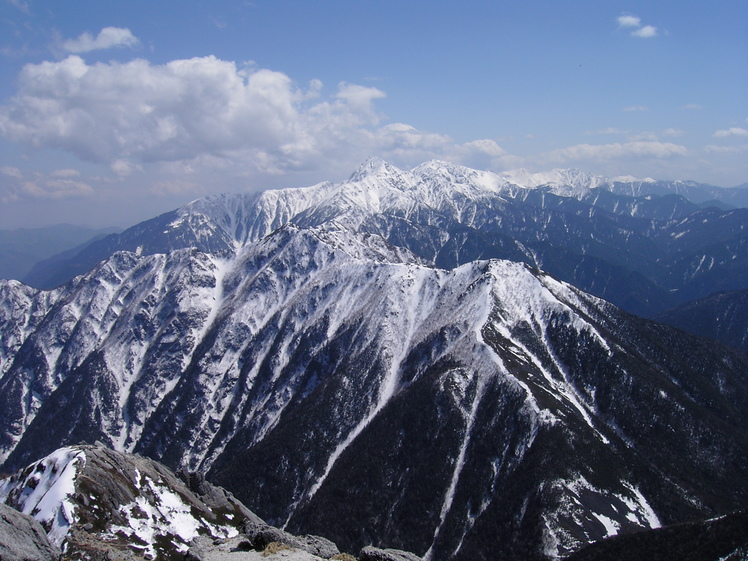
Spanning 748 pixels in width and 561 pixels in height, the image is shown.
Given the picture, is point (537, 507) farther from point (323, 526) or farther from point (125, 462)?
point (125, 462)

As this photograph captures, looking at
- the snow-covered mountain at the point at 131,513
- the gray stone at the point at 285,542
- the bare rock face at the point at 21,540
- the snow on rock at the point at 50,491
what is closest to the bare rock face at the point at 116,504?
the snow on rock at the point at 50,491

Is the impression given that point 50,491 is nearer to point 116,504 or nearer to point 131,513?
point 116,504

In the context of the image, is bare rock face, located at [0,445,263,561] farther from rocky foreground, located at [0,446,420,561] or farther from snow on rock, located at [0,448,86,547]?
rocky foreground, located at [0,446,420,561]

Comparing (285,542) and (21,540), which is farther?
(285,542)

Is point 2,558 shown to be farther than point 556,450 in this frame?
No

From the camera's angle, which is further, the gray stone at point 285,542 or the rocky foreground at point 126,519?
the gray stone at point 285,542

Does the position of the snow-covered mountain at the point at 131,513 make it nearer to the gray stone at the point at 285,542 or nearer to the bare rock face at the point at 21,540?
the gray stone at the point at 285,542

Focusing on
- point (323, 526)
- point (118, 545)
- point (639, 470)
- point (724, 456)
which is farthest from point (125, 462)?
point (724, 456)

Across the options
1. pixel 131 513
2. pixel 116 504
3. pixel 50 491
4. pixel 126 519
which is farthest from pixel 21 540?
pixel 131 513
